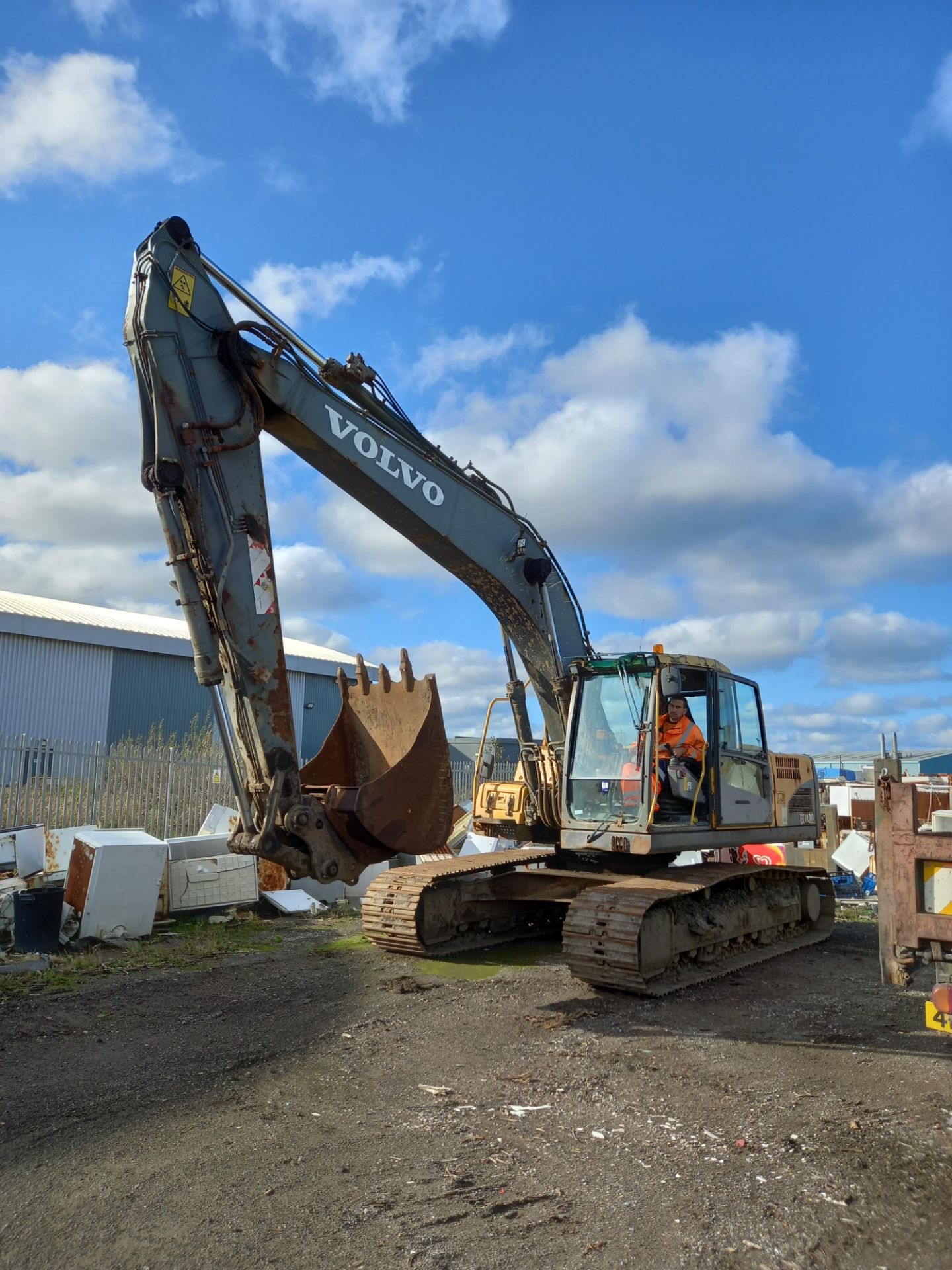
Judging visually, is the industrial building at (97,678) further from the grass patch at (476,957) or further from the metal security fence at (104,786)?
the grass patch at (476,957)

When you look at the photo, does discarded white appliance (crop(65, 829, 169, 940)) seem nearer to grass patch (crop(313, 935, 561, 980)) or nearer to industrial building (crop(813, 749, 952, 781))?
grass patch (crop(313, 935, 561, 980))

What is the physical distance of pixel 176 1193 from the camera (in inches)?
153

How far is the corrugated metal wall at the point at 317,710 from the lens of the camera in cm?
3192

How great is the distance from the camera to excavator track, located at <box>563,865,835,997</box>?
7352 mm

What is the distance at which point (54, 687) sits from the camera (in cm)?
2606

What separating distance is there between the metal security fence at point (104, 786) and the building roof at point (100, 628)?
25.1 ft

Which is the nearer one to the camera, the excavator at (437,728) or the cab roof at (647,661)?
the excavator at (437,728)

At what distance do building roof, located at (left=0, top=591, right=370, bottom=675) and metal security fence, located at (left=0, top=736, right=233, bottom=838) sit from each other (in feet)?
25.1

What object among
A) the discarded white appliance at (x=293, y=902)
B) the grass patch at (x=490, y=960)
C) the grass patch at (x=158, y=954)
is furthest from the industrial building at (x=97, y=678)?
the grass patch at (x=490, y=960)

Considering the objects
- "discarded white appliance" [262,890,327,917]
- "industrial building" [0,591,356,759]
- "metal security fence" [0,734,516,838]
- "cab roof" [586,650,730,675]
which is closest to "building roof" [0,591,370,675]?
"industrial building" [0,591,356,759]

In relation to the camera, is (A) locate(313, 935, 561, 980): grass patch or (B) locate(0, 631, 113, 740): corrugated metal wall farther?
(B) locate(0, 631, 113, 740): corrugated metal wall

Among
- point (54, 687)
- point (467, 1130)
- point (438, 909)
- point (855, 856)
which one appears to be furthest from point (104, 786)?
point (54, 687)

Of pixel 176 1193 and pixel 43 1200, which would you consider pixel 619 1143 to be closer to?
pixel 176 1193

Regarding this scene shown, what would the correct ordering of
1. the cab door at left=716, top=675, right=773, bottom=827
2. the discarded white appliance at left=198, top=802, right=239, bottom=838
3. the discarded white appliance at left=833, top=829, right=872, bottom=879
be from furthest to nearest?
the discarded white appliance at left=833, top=829, right=872, bottom=879 < the discarded white appliance at left=198, top=802, right=239, bottom=838 < the cab door at left=716, top=675, right=773, bottom=827
